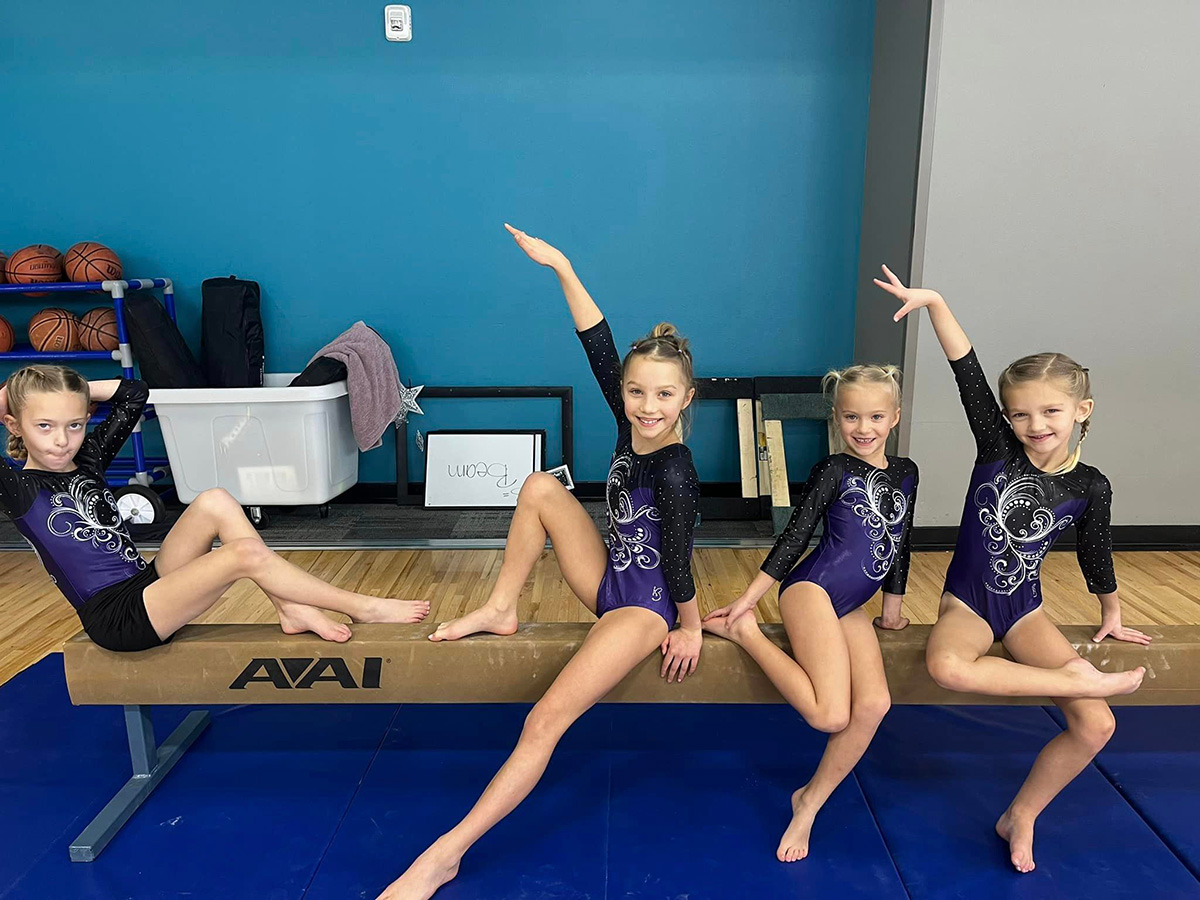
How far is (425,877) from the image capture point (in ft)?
5.80

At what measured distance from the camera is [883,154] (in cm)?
406

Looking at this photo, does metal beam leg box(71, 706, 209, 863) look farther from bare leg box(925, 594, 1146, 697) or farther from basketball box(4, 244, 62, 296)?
basketball box(4, 244, 62, 296)

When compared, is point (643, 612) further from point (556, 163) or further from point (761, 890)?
point (556, 163)

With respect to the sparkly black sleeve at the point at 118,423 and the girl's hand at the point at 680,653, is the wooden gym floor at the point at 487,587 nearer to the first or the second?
the sparkly black sleeve at the point at 118,423

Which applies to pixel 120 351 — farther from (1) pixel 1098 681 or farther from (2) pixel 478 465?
(1) pixel 1098 681

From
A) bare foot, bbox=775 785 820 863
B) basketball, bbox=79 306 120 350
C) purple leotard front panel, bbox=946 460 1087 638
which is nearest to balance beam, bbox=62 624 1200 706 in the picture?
purple leotard front panel, bbox=946 460 1087 638

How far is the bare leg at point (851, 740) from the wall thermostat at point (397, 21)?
371cm

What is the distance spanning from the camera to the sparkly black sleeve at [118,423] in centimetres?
223

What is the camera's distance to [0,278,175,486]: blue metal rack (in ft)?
13.5

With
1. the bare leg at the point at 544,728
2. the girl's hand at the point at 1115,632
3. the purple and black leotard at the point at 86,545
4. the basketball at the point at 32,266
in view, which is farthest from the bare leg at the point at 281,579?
the basketball at the point at 32,266

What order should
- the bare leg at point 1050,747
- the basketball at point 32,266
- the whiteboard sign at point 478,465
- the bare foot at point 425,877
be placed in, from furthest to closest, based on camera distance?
the whiteboard sign at point 478,465, the basketball at point 32,266, the bare leg at point 1050,747, the bare foot at point 425,877

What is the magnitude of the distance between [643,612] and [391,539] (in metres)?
2.43

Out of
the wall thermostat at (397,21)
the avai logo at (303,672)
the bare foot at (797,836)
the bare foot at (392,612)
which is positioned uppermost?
the wall thermostat at (397,21)

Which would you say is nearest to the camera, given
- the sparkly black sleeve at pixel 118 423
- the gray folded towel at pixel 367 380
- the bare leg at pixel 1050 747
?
the bare leg at pixel 1050 747
